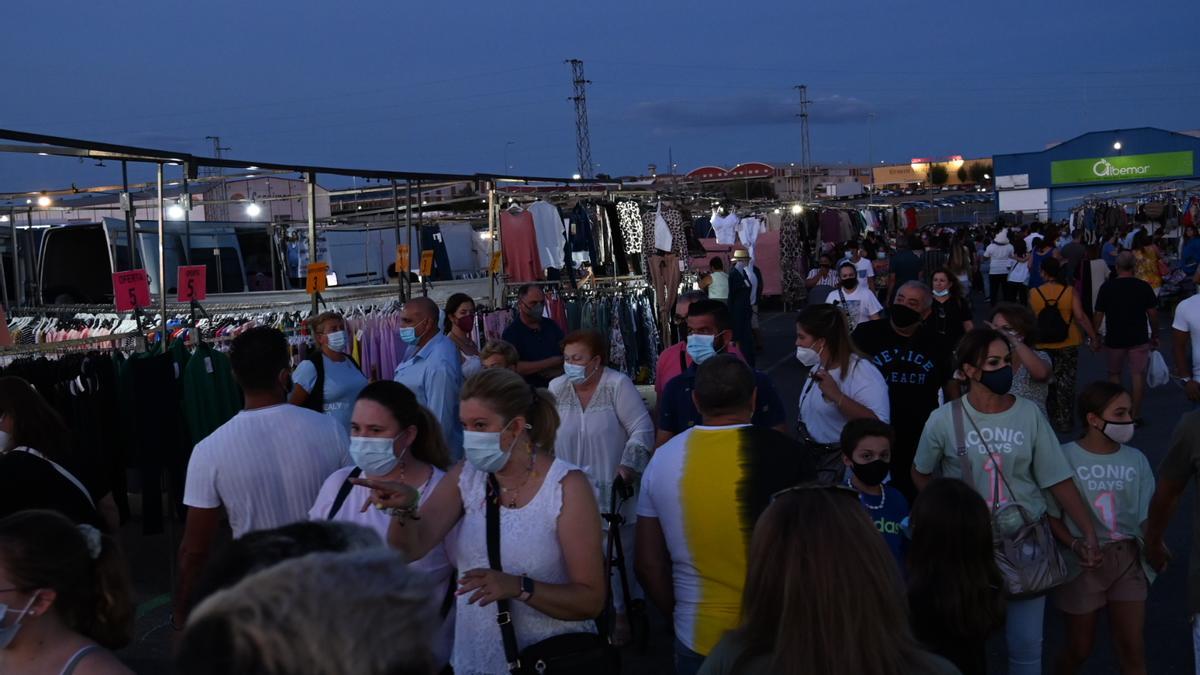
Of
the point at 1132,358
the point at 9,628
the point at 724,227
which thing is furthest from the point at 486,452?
the point at 724,227

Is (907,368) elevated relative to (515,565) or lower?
elevated

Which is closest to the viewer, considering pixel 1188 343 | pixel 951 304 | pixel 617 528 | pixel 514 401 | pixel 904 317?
pixel 514 401

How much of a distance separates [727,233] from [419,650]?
2043cm

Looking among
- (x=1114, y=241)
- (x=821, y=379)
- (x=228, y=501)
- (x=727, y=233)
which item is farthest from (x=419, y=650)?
(x=1114, y=241)

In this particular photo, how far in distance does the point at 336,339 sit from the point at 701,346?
278 centimetres

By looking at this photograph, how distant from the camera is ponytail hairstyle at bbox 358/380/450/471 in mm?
3699

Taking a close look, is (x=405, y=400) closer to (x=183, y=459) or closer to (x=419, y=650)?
(x=419, y=650)

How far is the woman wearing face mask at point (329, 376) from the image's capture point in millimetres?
7355

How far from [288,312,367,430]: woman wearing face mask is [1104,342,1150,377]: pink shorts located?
24.9ft

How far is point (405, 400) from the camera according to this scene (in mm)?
3746

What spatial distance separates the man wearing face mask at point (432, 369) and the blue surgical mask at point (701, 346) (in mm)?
1785

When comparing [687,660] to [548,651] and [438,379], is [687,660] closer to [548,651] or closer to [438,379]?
[548,651]

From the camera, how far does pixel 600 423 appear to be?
18.9 ft

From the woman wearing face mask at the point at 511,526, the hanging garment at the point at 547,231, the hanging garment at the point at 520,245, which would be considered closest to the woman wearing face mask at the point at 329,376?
the woman wearing face mask at the point at 511,526
